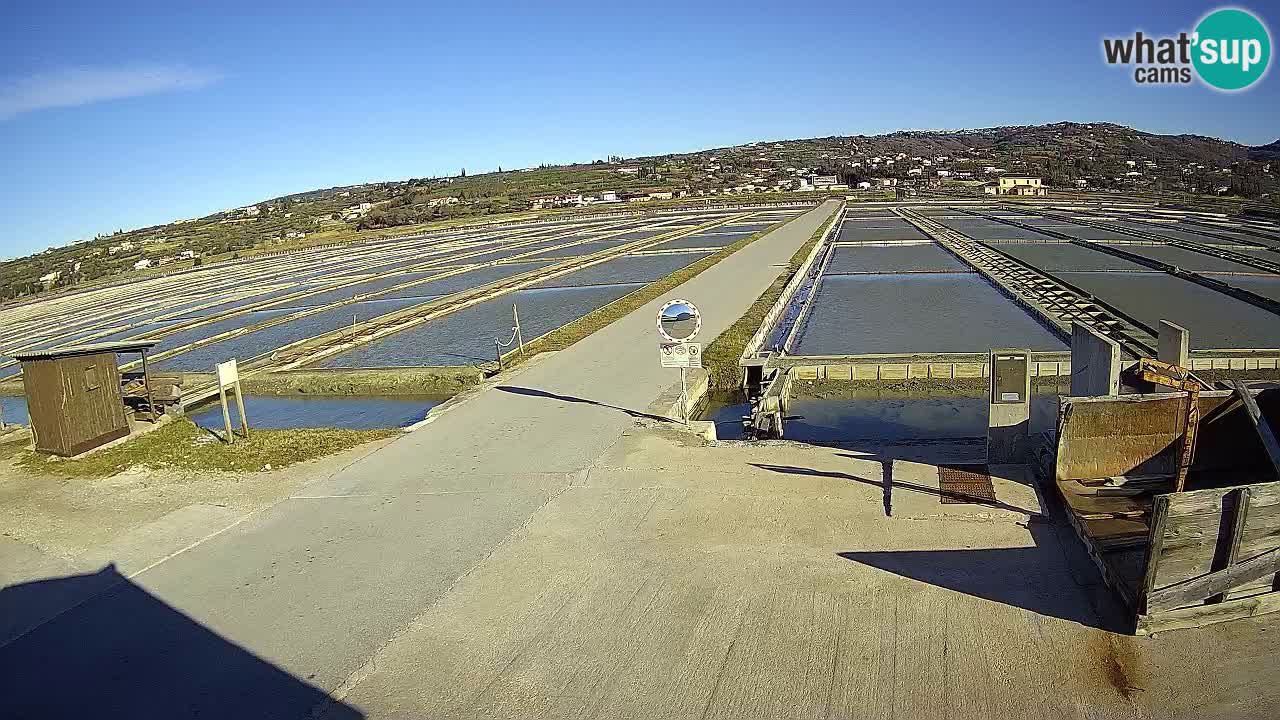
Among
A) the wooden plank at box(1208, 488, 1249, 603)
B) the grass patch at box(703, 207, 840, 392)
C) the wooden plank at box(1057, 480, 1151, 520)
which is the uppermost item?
the wooden plank at box(1208, 488, 1249, 603)

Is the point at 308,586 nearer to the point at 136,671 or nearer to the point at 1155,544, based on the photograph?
the point at 136,671

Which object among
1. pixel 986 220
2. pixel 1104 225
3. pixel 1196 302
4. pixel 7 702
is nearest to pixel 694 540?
pixel 7 702

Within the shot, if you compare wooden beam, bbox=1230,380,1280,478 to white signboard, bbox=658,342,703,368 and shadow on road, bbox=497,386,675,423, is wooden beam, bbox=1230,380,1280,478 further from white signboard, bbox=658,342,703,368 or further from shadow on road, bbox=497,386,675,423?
shadow on road, bbox=497,386,675,423

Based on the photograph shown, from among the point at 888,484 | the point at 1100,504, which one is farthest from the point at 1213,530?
the point at 888,484

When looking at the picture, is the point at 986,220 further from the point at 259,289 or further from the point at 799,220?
the point at 259,289

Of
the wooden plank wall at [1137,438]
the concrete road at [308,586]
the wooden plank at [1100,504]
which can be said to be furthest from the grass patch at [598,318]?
the wooden plank at [1100,504]

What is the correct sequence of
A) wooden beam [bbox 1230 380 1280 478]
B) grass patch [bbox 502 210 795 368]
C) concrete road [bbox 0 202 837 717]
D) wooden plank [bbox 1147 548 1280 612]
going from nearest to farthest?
wooden plank [bbox 1147 548 1280 612], concrete road [bbox 0 202 837 717], wooden beam [bbox 1230 380 1280 478], grass patch [bbox 502 210 795 368]

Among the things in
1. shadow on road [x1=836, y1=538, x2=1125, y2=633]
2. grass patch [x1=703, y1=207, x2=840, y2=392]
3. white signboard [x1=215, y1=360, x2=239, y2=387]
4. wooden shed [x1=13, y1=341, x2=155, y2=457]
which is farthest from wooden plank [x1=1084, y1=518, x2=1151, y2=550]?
wooden shed [x1=13, y1=341, x2=155, y2=457]
